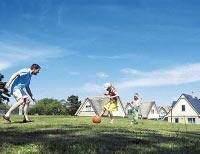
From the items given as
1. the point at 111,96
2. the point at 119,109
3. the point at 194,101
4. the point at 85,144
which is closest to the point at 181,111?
the point at 194,101

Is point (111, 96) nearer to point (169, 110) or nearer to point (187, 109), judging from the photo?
point (187, 109)

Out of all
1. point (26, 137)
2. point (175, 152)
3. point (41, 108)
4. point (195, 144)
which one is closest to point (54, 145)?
point (26, 137)

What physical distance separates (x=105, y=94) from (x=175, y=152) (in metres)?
11.1

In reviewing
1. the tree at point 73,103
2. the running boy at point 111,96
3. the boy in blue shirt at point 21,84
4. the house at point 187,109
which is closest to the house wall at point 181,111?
the house at point 187,109

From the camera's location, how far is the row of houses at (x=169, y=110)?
94.9 m

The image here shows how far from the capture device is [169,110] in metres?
103

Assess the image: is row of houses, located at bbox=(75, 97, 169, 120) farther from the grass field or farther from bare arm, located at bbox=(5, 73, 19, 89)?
the grass field

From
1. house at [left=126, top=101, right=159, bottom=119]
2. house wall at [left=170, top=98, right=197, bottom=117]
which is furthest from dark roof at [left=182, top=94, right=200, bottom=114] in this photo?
house at [left=126, top=101, right=159, bottom=119]

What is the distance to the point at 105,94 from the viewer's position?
20.0 metres

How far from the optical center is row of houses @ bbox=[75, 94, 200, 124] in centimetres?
9494

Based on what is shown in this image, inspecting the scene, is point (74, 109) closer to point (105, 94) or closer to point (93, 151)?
point (105, 94)

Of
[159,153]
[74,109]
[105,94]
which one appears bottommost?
[159,153]

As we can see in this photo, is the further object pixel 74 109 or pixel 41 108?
pixel 41 108

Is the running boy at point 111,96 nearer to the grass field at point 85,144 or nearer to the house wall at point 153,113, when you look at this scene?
the grass field at point 85,144
